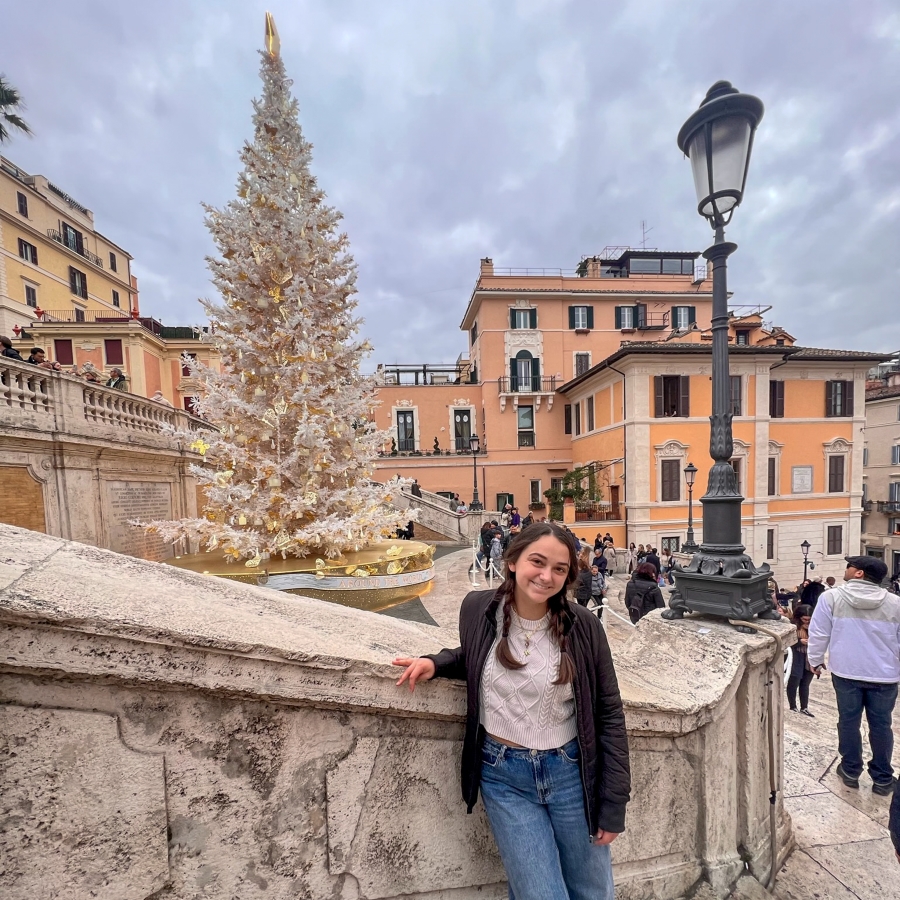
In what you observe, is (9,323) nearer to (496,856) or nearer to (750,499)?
(496,856)

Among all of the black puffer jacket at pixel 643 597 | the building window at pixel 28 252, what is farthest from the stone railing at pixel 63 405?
the building window at pixel 28 252

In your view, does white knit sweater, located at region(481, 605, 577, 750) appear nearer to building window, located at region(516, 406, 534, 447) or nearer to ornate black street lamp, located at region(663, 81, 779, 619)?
ornate black street lamp, located at region(663, 81, 779, 619)

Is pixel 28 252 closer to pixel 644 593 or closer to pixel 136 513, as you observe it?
pixel 136 513

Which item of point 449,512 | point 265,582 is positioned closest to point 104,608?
point 265,582

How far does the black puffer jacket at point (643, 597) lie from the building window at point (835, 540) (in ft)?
71.3

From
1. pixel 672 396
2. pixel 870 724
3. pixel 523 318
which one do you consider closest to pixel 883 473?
pixel 672 396

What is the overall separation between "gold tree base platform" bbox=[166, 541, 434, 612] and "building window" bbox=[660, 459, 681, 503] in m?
16.9

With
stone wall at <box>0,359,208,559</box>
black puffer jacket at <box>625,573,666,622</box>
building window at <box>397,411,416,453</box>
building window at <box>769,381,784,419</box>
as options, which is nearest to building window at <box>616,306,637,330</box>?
building window at <box>769,381,784,419</box>

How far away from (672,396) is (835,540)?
12.0 meters

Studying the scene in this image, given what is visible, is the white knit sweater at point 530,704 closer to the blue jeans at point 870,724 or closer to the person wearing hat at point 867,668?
the person wearing hat at point 867,668

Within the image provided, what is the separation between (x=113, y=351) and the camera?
78.8 feet

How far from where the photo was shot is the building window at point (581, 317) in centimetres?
2628

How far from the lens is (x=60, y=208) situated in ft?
95.9

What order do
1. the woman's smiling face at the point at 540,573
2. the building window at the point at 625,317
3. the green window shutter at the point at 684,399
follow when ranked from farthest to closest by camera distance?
the building window at the point at 625,317 < the green window shutter at the point at 684,399 < the woman's smiling face at the point at 540,573
